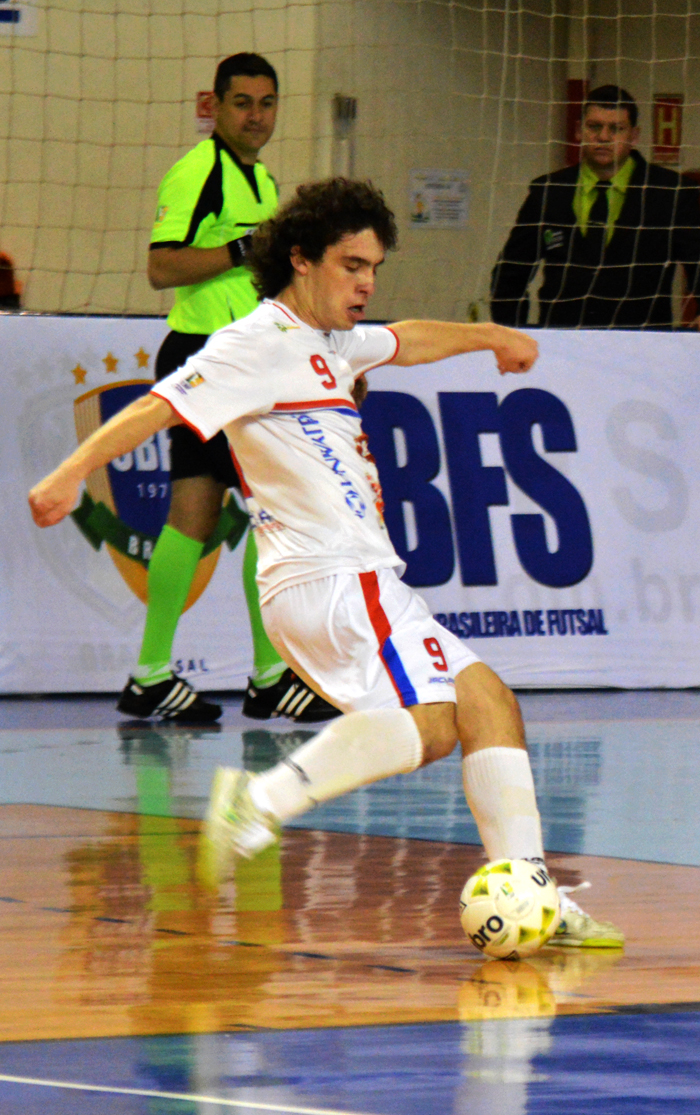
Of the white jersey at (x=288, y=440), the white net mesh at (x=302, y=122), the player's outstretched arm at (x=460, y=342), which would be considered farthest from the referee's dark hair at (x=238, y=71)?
the white net mesh at (x=302, y=122)

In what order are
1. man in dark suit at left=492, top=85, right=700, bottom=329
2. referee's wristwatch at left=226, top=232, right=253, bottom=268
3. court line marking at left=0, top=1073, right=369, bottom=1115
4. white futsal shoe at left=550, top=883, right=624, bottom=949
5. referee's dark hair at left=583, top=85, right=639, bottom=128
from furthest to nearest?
man in dark suit at left=492, top=85, right=700, bottom=329
referee's dark hair at left=583, top=85, right=639, bottom=128
referee's wristwatch at left=226, top=232, right=253, bottom=268
white futsal shoe at left=550, top=883, right=624, bottom=949
court line marking at left=0, top=1073, right=369, bottom=1115

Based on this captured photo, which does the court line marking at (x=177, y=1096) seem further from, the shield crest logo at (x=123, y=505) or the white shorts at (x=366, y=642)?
the shield crest logo at (x=123, y=505)

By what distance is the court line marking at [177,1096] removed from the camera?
99.3 inches

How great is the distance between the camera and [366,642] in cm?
393

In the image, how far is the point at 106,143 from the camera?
12.5 meters

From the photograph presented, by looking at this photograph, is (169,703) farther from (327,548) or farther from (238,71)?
(327,548)

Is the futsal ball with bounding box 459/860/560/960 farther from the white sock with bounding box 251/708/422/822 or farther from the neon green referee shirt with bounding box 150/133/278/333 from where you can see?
the neon green referee shirt with bounding box 150/133/278/333

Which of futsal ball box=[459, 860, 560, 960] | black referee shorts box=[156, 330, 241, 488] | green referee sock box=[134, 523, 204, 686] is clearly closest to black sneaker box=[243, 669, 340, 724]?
green referee sock box=[134, 523, 204, 686]

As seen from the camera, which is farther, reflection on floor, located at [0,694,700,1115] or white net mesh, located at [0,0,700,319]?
white net mesh, located at [0,0,700,319]

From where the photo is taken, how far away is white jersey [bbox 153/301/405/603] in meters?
4.05

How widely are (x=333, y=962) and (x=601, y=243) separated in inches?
258

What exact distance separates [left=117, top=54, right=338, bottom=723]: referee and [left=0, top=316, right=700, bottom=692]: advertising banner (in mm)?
749

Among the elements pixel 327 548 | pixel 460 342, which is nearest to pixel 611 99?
pixel 460 342

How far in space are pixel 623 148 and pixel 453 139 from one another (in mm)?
3743
